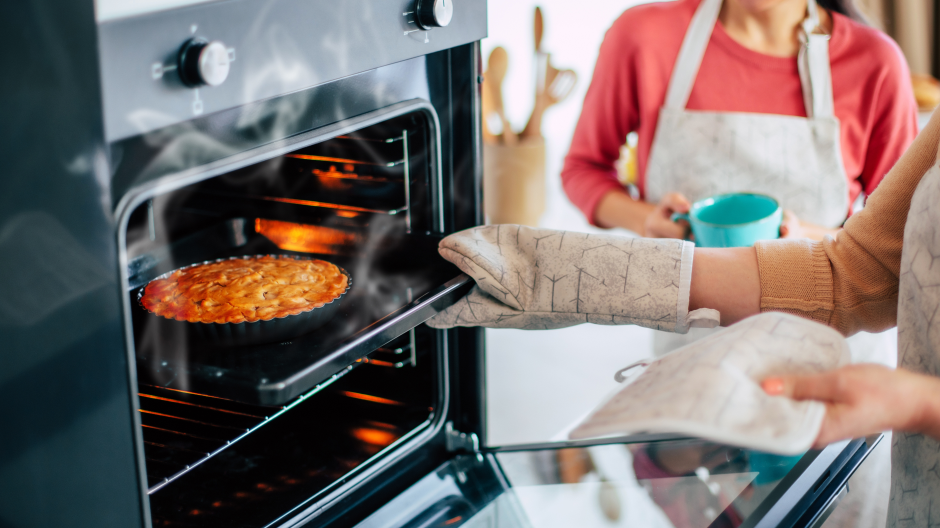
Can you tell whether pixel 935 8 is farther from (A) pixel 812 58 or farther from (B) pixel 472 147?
(B) pixel 472 147

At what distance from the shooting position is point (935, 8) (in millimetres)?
2826

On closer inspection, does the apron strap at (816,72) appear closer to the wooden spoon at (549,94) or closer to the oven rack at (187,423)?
the oven rack at (187,423)

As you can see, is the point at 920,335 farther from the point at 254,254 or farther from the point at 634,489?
the point at 254,254

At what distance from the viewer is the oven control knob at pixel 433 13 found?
0.80m

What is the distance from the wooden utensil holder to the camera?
239 centimetres

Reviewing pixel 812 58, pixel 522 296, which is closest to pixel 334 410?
pixel 522 296

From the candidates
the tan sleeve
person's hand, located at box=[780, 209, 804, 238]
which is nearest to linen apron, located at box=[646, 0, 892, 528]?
person's hand, located at box=[780, 209, 804, 238]

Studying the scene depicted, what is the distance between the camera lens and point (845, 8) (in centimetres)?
148

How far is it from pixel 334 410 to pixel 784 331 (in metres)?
0.62

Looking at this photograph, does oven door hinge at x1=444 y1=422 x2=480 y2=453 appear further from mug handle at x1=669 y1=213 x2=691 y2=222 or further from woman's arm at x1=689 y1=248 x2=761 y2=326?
mug handle at x1=669 y1=213 x2=691 y2=222

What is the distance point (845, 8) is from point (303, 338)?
1264 millimetres

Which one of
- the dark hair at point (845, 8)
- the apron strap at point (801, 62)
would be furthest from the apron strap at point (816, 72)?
the dark hair at point (845, 8)

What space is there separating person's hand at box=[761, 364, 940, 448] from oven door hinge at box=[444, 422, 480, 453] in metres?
0.50

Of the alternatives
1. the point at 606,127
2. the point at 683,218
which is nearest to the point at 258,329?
the point at 683,218
